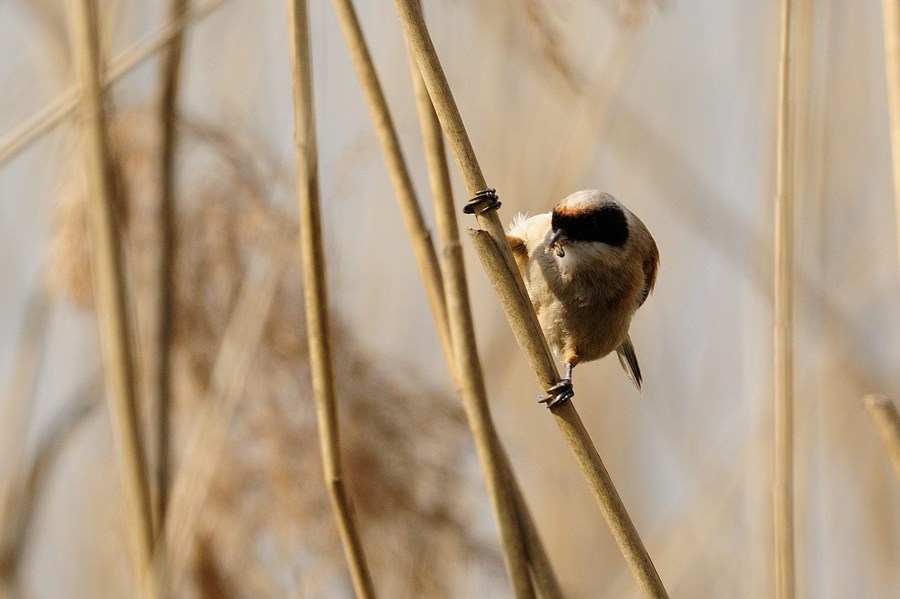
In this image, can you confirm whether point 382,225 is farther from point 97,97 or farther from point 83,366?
point 97,97

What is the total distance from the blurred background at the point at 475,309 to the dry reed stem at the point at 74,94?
42 mm

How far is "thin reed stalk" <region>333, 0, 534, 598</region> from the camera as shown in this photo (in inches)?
43.9

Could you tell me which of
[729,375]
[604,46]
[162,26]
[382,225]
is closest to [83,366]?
[382,225]

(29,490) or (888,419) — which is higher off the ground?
(29,490)

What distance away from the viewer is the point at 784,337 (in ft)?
4.77

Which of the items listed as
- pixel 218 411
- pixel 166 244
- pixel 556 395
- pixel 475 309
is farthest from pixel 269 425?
pixel 556 395

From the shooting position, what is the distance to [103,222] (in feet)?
4.53

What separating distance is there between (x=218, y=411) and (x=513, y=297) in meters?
0.90

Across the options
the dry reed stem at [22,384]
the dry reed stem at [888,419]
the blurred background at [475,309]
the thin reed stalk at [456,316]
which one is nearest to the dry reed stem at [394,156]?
the thin reed stalk at [456,316]

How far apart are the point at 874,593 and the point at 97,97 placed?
7.13ft

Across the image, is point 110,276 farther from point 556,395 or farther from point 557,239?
point 557,239

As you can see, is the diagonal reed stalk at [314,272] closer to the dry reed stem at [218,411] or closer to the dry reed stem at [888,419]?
the dry reed stem at [218,411]

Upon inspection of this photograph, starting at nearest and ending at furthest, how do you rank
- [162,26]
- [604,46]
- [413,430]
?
[162,26] → [413,430] → [604,46]

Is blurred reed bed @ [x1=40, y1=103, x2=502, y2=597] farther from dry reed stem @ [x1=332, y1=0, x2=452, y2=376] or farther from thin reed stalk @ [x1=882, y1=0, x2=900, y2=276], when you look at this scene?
thin reed stalk @ [x1=882, y1=0, x2=900, y2=276]
